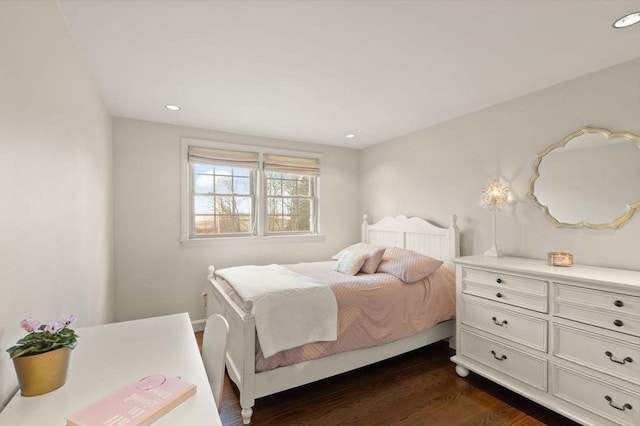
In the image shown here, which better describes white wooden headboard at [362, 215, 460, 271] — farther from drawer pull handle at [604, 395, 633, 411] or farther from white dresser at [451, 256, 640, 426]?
drawer pull handle at [604, 395, 633, 411]

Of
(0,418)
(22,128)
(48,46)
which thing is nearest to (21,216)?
(22,128)

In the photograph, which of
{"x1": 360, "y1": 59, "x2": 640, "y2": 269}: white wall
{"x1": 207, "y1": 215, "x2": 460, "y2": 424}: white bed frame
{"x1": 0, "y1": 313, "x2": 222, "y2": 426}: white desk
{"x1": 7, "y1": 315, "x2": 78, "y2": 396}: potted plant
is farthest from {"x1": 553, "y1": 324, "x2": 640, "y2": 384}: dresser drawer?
{"x1": 7, "y1": 315, "x2": 78, "y2": 396}: potted plant

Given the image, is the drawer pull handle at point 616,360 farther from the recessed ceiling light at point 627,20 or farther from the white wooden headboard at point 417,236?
the recessed ceiling light at point 627,20

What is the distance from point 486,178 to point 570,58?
117 centimetres

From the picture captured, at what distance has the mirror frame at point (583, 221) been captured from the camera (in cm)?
207

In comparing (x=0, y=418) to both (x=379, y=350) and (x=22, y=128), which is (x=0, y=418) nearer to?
(x=22, y=128)

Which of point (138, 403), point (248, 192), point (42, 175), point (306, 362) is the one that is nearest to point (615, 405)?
point (306, 362)

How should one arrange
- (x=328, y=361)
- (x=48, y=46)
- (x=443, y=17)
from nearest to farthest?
(x=48, y=46) → (x=443, y=17) → (x=328, y=361)

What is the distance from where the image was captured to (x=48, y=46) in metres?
1.38

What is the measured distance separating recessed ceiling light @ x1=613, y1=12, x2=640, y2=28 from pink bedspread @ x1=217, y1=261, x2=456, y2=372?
2.17 meters

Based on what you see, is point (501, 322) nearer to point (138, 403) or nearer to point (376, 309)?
point (376, 309)

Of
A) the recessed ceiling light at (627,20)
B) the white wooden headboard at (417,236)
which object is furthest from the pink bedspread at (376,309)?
the recessed ceiling light at (627,20)

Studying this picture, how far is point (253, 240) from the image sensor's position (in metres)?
3.93

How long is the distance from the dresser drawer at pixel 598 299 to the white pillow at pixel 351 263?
1.57 meters
